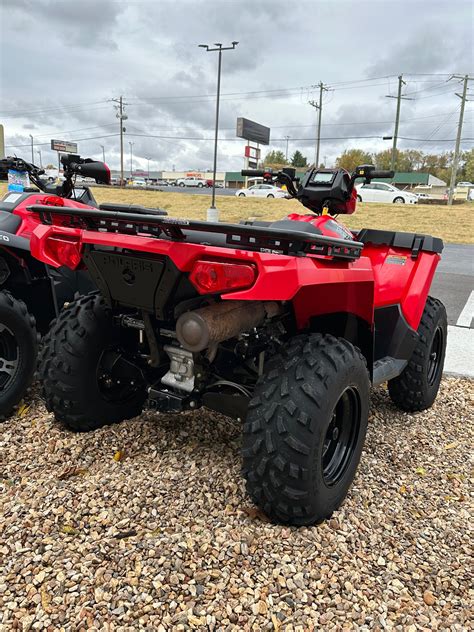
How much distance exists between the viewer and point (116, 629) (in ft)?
5.75

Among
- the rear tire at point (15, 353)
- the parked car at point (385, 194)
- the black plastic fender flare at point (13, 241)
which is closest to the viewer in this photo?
the rear tire at point (15, 353)

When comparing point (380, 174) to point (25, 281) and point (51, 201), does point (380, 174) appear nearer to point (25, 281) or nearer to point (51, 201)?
point (51, 201)

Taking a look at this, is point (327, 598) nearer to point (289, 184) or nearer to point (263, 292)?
point (263, 292)

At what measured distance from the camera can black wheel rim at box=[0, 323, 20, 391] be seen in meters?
3.20

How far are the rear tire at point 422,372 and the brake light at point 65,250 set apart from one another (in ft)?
7.42

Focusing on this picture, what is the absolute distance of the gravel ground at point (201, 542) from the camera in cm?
185

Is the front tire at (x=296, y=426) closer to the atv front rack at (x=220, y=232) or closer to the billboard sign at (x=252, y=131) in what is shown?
the atv front rack at (x=220, y=232)

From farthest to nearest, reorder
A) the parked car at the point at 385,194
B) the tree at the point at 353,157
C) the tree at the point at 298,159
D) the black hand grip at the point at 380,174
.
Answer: the tree at the point at 298,159
the tree at the point at 353,157
the parked car at the point at 385,194
the black hand grip at the point at 380,174

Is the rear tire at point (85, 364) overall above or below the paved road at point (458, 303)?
above

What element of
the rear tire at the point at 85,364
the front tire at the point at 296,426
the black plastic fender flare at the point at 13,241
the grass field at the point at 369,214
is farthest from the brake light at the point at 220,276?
the grass field at the point at 369,214

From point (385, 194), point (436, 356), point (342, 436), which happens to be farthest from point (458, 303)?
point (385, 194)

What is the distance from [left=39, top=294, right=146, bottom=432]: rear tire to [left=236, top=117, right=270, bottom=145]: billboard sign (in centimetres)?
4160

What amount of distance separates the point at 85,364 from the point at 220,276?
1.17 metres

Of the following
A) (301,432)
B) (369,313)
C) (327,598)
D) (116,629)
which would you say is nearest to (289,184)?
(369,313)
